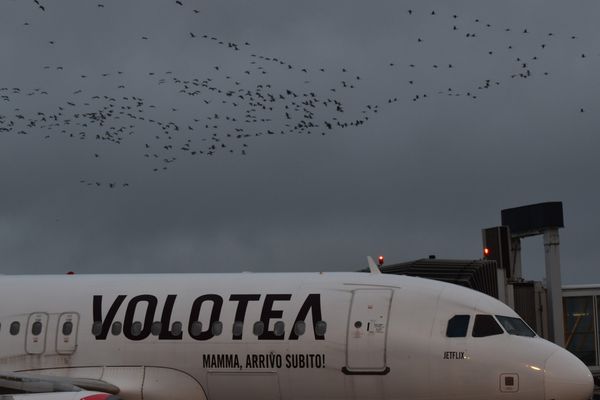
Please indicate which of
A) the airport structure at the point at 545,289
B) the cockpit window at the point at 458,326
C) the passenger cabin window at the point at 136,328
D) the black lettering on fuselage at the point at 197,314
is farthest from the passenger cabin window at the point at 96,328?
the airport structure at the point at 545,289

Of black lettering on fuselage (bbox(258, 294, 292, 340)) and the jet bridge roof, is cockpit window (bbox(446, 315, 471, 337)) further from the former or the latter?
the jet bridge roof

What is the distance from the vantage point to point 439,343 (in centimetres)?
2350

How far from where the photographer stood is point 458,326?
2373 centimetres

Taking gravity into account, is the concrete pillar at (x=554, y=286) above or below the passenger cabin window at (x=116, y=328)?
above

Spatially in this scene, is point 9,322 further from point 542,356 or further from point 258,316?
point 542,356

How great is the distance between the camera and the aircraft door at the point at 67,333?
25125 millimetres

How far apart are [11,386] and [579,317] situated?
53.5 meters

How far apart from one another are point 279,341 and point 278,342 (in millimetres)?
32

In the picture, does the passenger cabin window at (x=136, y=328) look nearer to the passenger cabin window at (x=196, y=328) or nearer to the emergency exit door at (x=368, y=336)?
the passenger cabin window at (x=196, y=328)

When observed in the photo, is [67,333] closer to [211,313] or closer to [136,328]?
[136,328]

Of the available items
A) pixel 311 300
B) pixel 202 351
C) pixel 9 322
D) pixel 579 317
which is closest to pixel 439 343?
pixel 311 300

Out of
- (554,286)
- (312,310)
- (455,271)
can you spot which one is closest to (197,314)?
(312,310)

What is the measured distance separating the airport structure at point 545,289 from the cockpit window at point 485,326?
108 feet

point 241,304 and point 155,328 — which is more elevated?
point 241,304
